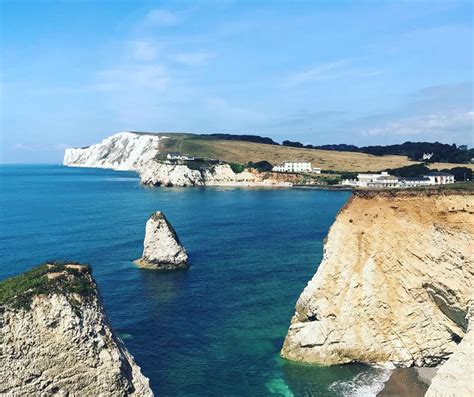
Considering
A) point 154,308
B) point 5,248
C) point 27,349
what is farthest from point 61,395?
point 5,248

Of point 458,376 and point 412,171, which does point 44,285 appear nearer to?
point 458,376

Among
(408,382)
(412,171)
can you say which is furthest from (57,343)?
(412,171)

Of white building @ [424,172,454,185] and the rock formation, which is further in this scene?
white building @ [424,172,454,185]

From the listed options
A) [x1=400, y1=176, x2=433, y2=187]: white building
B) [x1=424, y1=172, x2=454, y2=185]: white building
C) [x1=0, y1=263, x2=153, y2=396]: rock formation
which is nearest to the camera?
[x1=0, y1=263, x2=153, y2=396]: rock formation

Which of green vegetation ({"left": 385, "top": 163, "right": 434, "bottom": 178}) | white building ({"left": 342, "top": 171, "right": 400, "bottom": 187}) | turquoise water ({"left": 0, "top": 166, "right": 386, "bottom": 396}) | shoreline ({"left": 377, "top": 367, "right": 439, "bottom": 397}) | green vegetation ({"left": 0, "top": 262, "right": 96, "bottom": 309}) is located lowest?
shoreline ({"left": 377, "top": 367, "right": 439, "bottom": 397})

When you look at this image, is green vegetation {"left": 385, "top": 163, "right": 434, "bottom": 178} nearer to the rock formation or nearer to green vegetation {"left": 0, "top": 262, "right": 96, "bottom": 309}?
green vegetation {"left": 0, "top": 262, "right": 96, "bottom": 309}

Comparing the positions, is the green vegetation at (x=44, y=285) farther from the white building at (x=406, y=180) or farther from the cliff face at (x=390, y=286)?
the white building at (x=406, y=180)

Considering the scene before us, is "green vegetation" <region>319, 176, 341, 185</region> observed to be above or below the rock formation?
above

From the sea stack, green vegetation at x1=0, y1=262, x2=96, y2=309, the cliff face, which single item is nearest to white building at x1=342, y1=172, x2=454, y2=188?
the sea stack
